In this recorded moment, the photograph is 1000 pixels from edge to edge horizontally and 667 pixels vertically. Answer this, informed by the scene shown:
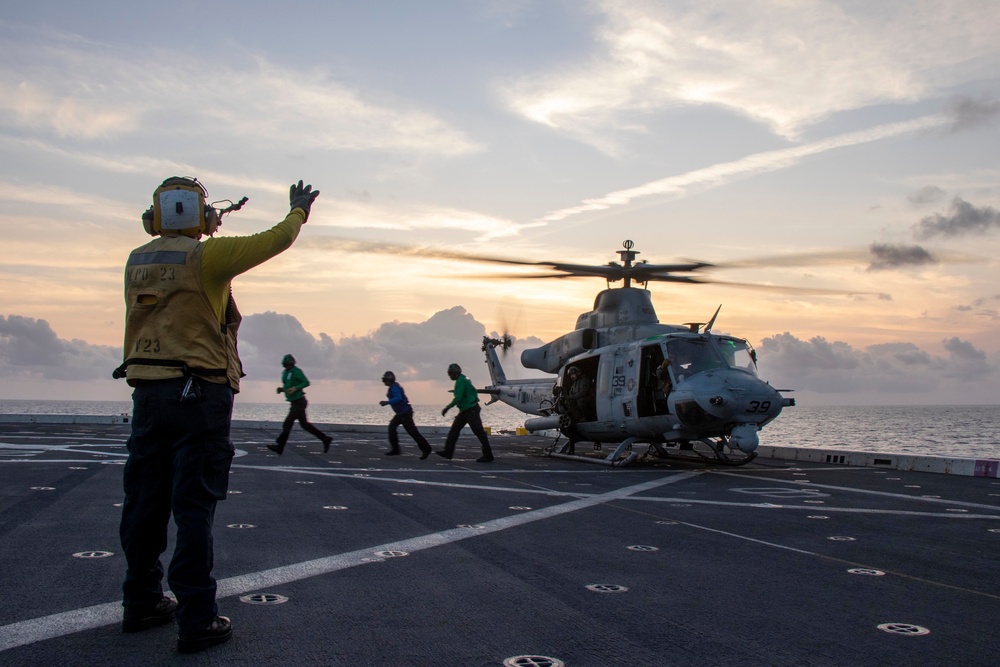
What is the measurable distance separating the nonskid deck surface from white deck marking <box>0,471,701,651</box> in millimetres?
20

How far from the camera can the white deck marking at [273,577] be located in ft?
12.7

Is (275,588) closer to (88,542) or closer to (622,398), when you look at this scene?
(88,542)

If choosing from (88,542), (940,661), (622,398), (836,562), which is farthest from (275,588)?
(622,398)

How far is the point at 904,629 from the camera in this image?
14.1 ft

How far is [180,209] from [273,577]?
248 centimetres

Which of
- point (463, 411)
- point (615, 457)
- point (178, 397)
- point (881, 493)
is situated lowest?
point (615, 457)

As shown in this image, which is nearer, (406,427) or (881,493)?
(881,493)

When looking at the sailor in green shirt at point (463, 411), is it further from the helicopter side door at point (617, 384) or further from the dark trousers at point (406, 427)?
the helicopter side door at point (617, 384)

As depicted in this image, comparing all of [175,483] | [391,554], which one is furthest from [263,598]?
[391,554]

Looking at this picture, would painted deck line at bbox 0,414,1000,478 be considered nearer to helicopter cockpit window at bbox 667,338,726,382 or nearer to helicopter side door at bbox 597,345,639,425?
helicopter cockpit window at bbox 667,338,726,382

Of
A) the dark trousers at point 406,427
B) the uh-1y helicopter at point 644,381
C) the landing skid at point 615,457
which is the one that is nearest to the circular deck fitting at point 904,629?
the uh-1y helicopter at point 644,381

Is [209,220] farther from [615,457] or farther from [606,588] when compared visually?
[615,457]

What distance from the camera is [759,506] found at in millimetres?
9773

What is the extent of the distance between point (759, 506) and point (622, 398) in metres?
6.94
